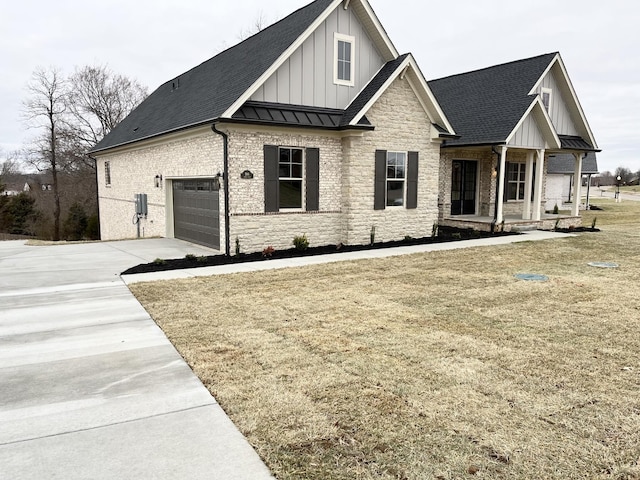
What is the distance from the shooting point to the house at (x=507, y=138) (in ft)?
57.8

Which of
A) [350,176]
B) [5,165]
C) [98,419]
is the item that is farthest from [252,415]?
[5,165]

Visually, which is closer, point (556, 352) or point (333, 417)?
point (333, 417)

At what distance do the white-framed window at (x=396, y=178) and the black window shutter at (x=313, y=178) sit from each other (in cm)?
249

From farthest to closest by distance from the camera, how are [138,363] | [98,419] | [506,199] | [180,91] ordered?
[506,199] → [180,91] → [138,363] → [98,419]

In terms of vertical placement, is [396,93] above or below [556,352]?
above

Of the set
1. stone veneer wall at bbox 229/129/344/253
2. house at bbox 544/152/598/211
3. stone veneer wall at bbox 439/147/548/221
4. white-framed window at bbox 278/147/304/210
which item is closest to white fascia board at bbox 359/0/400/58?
stone veneer wall at bbox 229/129/344/253

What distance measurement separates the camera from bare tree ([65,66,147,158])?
120 ft

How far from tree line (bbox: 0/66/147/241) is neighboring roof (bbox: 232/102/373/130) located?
25946 millimetres

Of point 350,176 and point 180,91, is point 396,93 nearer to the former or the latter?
point 350,176

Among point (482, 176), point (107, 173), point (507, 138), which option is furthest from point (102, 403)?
point (107, 173)

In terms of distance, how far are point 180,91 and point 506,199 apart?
589 inches

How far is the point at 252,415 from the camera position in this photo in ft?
12.4

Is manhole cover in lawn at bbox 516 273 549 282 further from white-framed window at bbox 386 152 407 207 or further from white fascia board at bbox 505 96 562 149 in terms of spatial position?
white fascia board at bbox 505 96 562 149

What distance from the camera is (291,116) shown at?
41.2 ft
